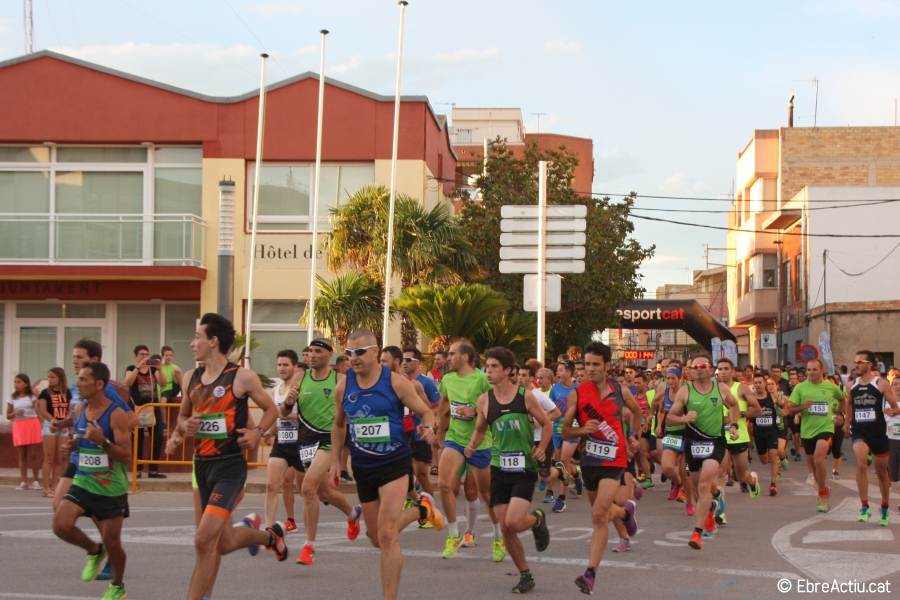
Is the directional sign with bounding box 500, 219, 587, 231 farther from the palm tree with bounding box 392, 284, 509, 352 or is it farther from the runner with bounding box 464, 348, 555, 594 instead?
the runner with bounding box 464, 348, 555, 594

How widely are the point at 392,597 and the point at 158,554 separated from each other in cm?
354

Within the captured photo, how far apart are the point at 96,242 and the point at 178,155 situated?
3072 mm

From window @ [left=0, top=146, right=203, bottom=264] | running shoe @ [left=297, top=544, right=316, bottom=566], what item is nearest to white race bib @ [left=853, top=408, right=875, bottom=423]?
running shoe @ [left=297, top=544, right=316, bottom=566]

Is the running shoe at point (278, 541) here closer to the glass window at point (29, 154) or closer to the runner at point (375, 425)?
the runner at point (375, 425)

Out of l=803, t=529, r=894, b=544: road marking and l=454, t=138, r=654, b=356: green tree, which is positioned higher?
l=454, t=138, r=654, b=356: green tree

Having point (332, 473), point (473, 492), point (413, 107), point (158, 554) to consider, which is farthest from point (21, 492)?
point (413, 107)

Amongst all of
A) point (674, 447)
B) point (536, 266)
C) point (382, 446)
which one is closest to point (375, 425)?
point (382, 446)

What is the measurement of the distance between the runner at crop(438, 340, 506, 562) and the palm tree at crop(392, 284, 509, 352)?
963 centimetres

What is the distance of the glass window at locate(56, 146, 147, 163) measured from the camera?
2591 centimetres

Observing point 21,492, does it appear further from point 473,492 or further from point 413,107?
point 413,107

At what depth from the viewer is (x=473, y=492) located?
33.3 feet

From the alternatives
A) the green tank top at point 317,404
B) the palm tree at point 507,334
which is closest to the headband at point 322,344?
the green tank top at point 317,404

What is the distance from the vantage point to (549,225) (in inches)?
697

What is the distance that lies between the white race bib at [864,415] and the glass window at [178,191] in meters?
17.7
